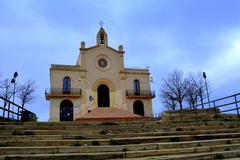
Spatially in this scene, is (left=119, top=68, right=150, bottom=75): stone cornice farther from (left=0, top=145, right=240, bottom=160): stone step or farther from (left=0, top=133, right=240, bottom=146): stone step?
(left=0, top=145, right=240, bottom=160): stone step

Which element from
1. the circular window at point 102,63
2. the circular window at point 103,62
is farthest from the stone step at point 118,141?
the circular window at point 102,63

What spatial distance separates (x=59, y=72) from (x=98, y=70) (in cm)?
568

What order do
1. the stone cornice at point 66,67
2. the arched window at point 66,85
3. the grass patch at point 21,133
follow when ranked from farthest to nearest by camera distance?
the stone cornice at point 66,67 → the arched window at point 66,85 → the grass patch at point 21,133

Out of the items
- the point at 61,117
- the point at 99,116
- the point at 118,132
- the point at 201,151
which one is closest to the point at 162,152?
the point at 201,151

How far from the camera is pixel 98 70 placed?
35312 mm

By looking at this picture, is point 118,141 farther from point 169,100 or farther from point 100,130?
point 169,100

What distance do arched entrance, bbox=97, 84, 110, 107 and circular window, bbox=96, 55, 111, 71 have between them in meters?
2.82

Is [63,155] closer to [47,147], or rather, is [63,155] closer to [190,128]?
[47,147]

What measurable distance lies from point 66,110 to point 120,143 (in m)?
26.6

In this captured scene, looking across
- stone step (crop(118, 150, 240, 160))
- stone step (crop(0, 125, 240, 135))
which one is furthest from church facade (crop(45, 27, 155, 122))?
stone step (crop(118, 150, 240, 160))

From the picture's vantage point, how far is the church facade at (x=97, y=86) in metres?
32.4

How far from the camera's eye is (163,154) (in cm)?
625

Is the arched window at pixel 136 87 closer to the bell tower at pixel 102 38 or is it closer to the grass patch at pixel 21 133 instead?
the bell tower at pixel 102 38

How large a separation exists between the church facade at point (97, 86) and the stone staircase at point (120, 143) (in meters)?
23.9
